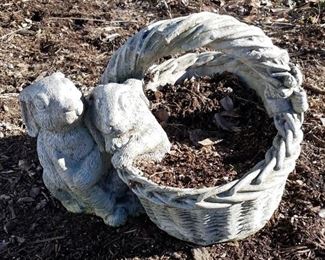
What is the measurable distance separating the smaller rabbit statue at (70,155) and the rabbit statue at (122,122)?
2.3 inches

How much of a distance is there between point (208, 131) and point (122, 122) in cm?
56

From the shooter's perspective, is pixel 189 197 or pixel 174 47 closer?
pixel 189 197

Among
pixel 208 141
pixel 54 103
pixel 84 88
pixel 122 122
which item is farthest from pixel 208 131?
pixel 84 88

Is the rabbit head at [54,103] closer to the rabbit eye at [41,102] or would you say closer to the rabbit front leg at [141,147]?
the rabbit eye at [41,102]

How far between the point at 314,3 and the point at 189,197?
2.10 m

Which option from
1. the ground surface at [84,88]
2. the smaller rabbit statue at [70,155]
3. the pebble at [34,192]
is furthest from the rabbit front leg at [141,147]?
the pebble at [34,192]

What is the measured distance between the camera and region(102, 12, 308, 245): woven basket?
2250 mm

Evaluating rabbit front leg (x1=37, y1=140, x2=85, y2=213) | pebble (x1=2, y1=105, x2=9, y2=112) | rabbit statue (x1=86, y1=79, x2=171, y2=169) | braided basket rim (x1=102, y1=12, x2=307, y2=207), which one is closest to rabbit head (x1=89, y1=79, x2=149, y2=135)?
rabbit statue (x1=86, y1=79, x2=171, y2=169)

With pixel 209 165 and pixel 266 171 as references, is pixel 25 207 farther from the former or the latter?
pixel 266 171

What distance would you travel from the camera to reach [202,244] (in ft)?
8.41

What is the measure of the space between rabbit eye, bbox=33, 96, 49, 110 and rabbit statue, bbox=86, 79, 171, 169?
0.17 m

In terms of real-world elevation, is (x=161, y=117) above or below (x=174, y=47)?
below

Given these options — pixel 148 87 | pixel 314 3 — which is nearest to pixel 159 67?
pixel 148 87

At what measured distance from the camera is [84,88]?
3.35 meters
